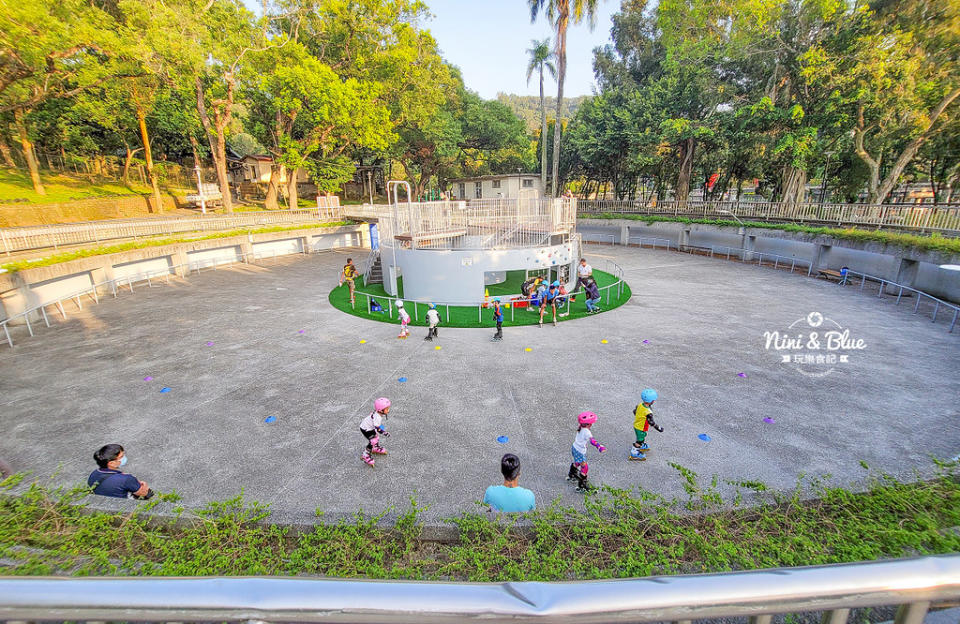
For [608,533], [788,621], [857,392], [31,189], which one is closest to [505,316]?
[857,392]

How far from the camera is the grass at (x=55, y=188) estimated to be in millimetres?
29016

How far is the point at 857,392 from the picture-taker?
9.71 m

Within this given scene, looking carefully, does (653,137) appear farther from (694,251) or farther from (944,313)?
(944,313)

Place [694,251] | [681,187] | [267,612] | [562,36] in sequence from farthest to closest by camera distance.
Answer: [681,187] < [562,36] < [694,251] < [267,612]

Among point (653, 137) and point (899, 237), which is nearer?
point (899, 237)

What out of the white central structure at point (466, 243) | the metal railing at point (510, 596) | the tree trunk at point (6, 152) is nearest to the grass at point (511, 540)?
the metal railing at point (510, 596)

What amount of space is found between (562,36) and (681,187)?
15.8 metres

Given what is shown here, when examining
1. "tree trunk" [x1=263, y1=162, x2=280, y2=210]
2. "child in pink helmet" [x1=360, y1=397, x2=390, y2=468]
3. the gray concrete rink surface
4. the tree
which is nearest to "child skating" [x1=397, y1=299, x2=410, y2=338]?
the gray concrete rink surface

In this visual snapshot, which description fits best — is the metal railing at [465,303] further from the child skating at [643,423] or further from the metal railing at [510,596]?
the metal railing at [510,596]

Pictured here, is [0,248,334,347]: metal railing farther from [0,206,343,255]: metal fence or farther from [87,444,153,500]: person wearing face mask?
[87,444,153,500]: person wearing face mask

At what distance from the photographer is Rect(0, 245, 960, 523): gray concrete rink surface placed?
716cm

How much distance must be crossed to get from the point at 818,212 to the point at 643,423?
24.7 m

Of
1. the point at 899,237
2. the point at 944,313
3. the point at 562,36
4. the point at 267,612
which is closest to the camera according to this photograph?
the point at 267,612

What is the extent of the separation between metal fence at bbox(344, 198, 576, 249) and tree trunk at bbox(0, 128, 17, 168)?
38.3 meters
